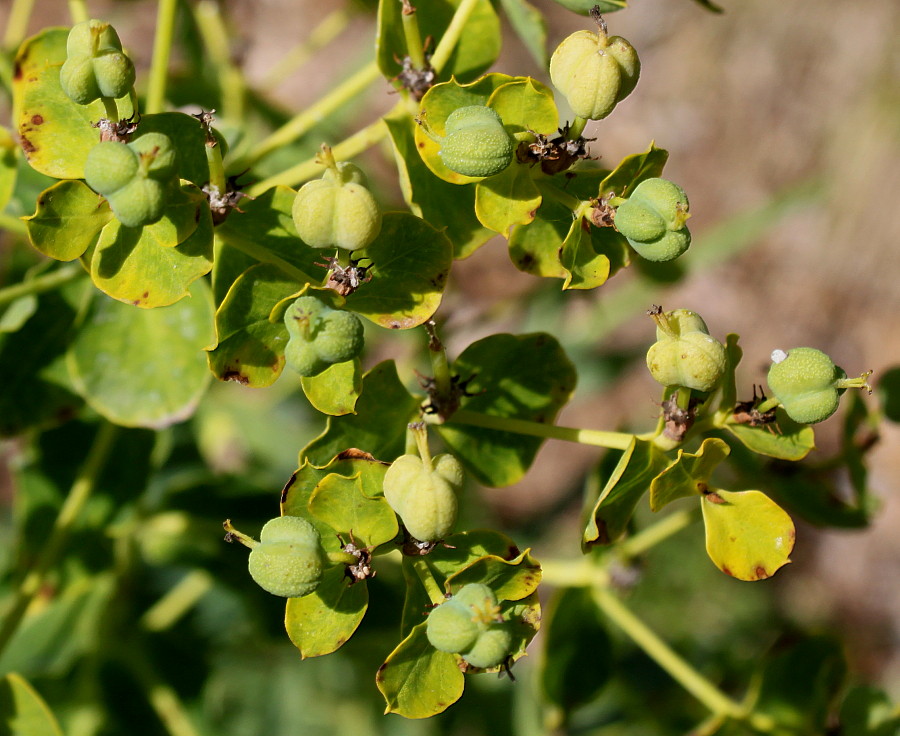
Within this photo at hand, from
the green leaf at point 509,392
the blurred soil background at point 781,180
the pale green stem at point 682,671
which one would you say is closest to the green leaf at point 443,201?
the green leaf at point 509,392

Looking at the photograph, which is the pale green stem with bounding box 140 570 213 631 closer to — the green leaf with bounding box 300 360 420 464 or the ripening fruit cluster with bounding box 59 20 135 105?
the green leaf with bounding box 300 360 420 464

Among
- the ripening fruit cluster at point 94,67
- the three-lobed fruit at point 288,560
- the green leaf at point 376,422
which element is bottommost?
the green leaf at point 376,422

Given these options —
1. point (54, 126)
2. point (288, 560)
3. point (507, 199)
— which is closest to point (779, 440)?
point (507, 199)

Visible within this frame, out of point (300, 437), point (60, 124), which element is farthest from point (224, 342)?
point (300, 437)

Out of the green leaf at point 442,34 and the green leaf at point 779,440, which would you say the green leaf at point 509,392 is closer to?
the green leaf at point 779,440

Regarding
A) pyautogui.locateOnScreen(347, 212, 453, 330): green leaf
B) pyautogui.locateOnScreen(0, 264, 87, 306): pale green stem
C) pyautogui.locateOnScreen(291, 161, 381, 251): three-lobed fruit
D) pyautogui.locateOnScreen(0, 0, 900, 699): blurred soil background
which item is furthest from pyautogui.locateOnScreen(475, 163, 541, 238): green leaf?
pyautogui.locateOnScreen(0, 0, 900, 699): blurred soil background

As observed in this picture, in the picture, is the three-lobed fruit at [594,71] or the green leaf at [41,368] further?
the green leaf at [41,368]
